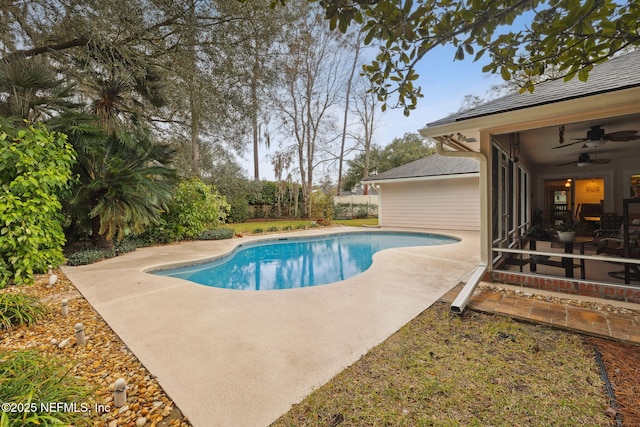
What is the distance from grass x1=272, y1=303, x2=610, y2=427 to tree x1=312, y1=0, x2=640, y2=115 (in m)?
2.30

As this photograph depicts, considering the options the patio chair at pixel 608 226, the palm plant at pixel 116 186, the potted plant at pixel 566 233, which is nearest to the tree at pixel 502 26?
the potted plant at pixel 566 233

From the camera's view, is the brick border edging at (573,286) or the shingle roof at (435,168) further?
the shingle roof at (435,168)

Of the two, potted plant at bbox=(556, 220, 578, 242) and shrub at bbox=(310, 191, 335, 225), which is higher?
shrub at bbox=(310, 191, 335, 225)

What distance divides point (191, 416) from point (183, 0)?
24.1 feet

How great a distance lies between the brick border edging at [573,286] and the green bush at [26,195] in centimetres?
800

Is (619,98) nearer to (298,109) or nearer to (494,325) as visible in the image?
(494,325)

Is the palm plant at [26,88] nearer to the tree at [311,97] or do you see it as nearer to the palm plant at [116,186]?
the palm plant at [116,186]

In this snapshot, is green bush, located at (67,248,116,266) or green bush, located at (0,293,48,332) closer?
green bush, located at (0,293,48,332)

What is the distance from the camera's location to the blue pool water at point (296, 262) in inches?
277

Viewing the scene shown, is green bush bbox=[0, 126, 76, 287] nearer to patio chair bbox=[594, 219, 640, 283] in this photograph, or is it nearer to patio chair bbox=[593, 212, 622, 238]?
patio chair bbox=[594, 219, 640, 283]

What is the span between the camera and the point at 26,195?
473 cm

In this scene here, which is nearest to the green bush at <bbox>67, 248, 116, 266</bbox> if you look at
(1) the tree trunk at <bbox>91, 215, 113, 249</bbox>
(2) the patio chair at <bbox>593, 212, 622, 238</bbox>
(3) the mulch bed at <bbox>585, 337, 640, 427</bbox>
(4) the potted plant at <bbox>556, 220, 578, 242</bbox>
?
(1) the tree trunk at <bbox>91, 215, 113, 249</bbox>

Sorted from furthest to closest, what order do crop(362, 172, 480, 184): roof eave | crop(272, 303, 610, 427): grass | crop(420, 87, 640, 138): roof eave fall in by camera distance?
crop(362, 172, 480, 184): roof eave, crop(420, 87, 640, 138): roof eave, crop(272, 303, 610, 427): grass

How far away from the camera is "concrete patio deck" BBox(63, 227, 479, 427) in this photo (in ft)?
7.25
